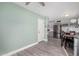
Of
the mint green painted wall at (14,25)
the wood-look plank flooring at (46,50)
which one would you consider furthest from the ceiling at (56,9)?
the wood-look plank flooring at (46,50)

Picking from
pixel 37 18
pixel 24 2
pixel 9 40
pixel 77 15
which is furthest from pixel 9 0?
pixel 77 15

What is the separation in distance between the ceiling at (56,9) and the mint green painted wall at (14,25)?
0.15 meters

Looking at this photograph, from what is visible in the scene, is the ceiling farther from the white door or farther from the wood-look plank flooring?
the wood-look plank flooring

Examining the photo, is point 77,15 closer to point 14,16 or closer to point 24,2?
point 24,2

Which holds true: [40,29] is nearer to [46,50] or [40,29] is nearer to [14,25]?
[46,50]

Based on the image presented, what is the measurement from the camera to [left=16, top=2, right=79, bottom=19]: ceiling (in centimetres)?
180

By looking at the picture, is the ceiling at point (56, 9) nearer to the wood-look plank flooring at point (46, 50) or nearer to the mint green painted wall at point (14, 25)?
the mint green painted wall at point (14, 25)

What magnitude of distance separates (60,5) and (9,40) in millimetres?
1558

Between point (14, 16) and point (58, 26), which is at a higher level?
point (14, 16)

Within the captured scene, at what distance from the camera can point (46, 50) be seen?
76.7 inches

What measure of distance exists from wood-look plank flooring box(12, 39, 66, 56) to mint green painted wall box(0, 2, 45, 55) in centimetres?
20

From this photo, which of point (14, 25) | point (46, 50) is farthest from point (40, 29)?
point (14, 25)

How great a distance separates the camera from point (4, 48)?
1.88 meters

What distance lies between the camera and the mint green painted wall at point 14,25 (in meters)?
1.86
